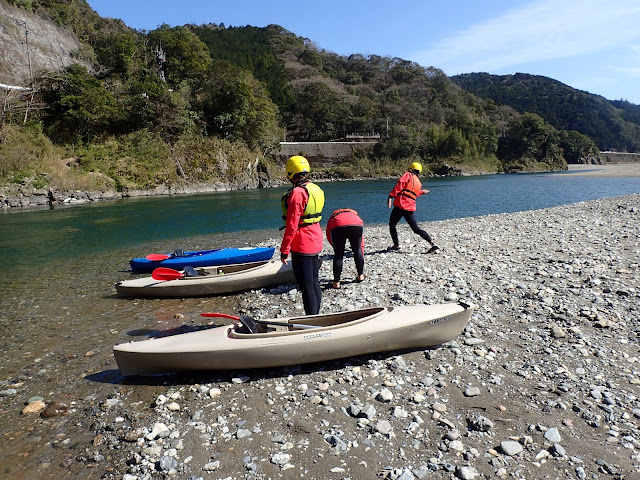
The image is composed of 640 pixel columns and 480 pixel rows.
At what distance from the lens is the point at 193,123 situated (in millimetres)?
49969

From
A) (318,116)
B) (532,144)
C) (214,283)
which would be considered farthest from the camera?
(532,144)

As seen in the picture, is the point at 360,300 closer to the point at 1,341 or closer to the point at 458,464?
the point at 458,464

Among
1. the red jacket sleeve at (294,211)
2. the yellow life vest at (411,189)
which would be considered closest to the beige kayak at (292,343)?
the red jacket sleeve at (294,211)

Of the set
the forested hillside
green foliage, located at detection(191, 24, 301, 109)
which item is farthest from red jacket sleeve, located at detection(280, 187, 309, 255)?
green foliage, located at detection(191, 24, 301, 109)

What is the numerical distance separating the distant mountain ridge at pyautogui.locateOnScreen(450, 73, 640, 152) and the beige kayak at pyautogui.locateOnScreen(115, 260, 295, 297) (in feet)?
571

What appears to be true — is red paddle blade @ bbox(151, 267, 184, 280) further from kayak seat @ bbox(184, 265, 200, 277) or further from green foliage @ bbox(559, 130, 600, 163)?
green foliage @ bbox(559, 130, 600, 163)

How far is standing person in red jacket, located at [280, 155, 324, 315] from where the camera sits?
4.90m

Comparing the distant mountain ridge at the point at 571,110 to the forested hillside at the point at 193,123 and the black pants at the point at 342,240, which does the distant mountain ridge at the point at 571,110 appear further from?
the black pants at the point at 342,240

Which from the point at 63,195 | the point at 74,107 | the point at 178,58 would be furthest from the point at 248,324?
the point at 178,58

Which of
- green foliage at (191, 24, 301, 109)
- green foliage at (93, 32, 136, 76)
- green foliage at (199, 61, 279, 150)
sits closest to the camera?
green foliage at (93, 32, 136, 76)

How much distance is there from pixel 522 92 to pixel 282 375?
21054 cm

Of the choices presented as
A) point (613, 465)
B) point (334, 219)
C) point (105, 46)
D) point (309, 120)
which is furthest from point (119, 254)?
point (309, 120)

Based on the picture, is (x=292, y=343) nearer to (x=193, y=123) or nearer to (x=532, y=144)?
(x=193, y=123)

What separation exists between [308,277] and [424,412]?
2.23 meters
